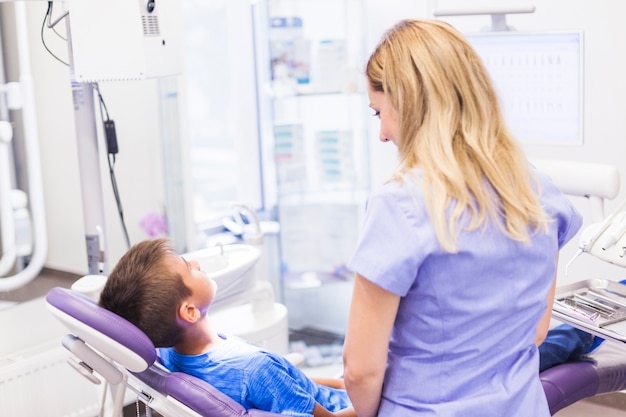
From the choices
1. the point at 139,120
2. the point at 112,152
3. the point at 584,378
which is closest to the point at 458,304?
the point at 584,378

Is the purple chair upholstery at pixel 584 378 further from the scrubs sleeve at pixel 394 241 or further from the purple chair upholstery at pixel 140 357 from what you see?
the scrubs sleeve at pixel 394 241

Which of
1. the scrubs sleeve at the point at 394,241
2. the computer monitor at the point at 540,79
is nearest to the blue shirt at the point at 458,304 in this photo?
the scrubs sleeve at the point at 394,241

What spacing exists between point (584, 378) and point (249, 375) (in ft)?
3.53

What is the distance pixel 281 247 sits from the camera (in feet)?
11.0

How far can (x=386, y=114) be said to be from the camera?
1.24m

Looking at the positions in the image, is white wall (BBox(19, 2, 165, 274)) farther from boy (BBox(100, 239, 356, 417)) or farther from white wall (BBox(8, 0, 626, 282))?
boy (BBox(100, 239, 356, 417))

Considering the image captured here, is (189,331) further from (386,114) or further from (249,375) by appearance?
(386,114)

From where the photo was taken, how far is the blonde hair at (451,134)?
1.15 metres

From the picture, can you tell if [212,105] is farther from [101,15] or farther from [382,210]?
[382,210]

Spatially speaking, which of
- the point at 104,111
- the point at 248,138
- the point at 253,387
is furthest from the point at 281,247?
the point at 253,387

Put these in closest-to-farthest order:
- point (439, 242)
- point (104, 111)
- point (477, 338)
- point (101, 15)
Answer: point (439, 242) → point (477, 338) → point (101, 15) → point (104, 111)

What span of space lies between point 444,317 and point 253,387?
0.50m

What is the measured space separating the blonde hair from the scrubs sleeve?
24mm

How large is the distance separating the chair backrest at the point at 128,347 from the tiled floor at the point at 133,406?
3.77 ft
